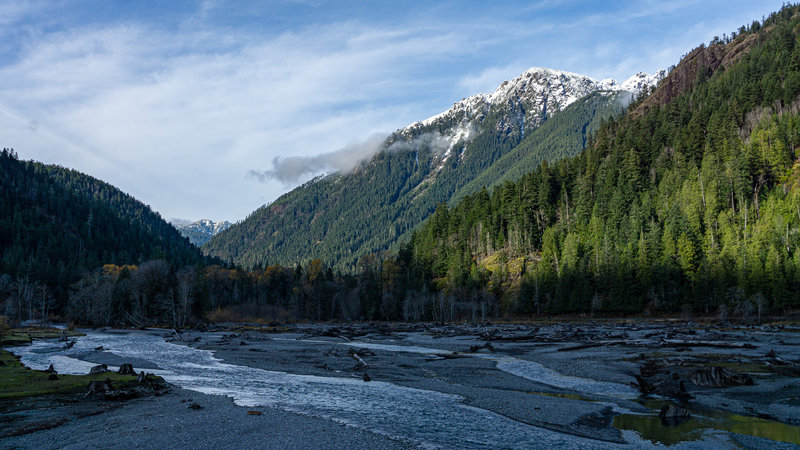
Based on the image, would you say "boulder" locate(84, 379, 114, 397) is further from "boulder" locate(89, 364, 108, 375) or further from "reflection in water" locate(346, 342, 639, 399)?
"reflection in water" locate(346, 342, 639, 399)

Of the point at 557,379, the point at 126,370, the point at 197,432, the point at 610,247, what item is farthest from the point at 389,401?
the point at 610,247

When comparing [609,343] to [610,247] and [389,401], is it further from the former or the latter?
[610,247]

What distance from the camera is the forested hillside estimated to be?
261 ft

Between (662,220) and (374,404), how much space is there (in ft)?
321

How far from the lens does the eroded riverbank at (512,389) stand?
16.4 metres

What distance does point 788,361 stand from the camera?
1114 inches

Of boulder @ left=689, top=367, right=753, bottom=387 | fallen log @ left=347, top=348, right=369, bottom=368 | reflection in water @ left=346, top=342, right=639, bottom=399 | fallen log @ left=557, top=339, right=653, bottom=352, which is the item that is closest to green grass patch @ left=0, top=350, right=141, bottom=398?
fallen log @ left=347, top=348, right=369, bottom=368

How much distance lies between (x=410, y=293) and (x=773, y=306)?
81544 mm

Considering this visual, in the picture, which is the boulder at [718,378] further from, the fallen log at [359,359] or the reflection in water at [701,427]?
the fallen log at [359,359]

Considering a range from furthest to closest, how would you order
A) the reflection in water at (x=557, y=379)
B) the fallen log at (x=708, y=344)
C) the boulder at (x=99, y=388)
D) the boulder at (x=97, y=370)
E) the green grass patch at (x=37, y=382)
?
the fallen log at (x=708, y=344) → the boulder at (x=97, y=370) → the reflection in water at (x=557, y=379) → the green grass patch at (x=37, y=382) → the boulder at (x=99, y=388)

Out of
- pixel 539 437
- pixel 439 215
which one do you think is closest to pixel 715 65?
pixel 439 215

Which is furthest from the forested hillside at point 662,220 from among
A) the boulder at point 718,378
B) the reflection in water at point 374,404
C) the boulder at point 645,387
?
the reflection in water at point 374,404

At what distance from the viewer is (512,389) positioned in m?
25.8

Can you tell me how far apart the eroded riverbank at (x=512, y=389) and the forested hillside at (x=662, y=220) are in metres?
40.4
